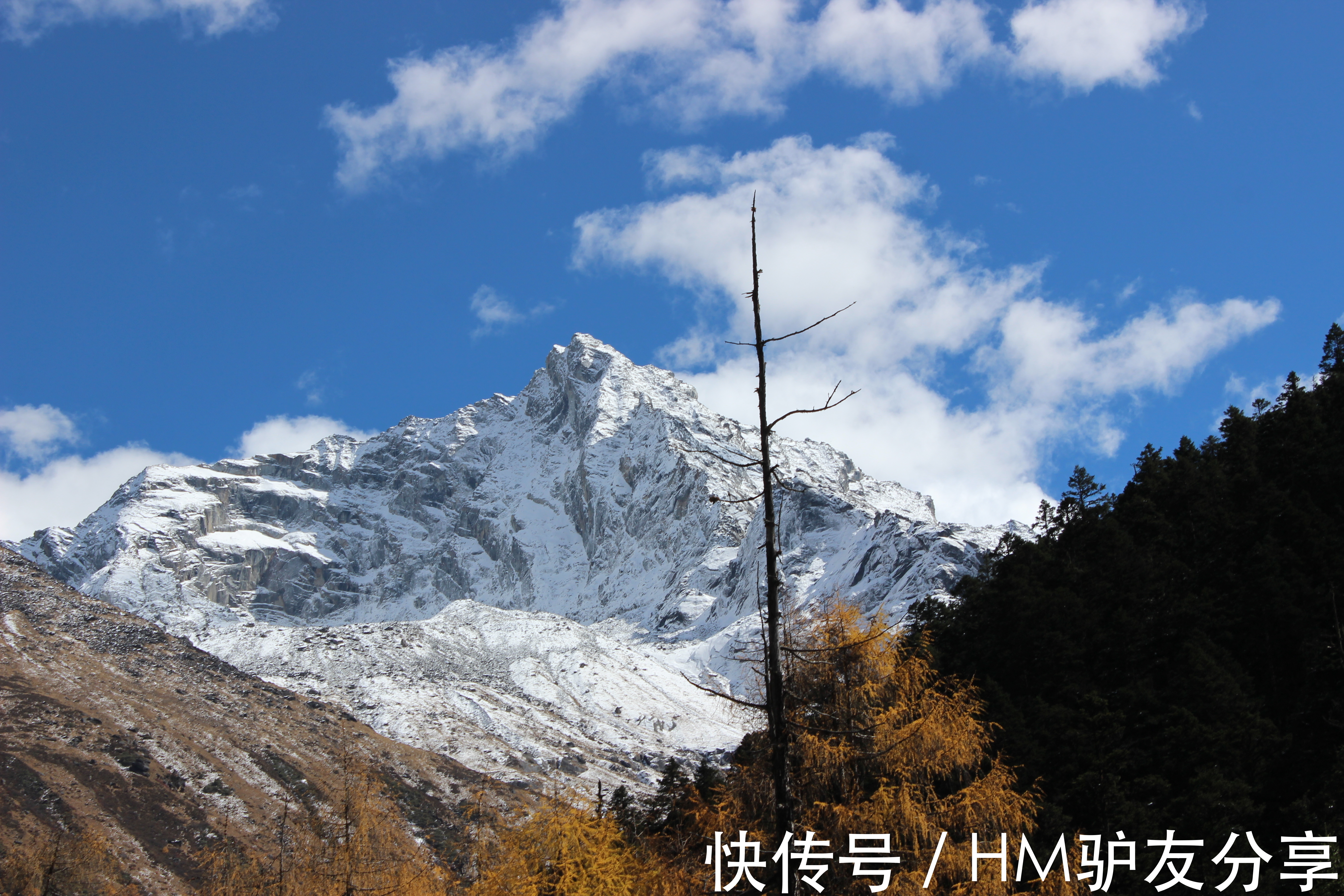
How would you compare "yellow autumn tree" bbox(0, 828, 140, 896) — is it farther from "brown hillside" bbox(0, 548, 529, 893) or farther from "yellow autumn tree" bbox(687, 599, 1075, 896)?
"yellow autumn tree" bbox(687, 599, 1075, 896)

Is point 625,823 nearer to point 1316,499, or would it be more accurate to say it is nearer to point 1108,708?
point 1108,708

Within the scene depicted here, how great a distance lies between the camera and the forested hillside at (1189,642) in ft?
135

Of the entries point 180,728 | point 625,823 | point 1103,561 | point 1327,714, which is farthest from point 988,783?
point 180,728

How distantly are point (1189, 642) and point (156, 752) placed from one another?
128585 millimetres

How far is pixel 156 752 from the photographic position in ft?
422

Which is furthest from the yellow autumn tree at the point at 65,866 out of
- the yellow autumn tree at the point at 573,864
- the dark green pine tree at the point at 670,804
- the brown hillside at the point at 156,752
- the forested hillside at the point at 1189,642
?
the forested hillside at the point at 1189,642

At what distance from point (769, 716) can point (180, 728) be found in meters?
151

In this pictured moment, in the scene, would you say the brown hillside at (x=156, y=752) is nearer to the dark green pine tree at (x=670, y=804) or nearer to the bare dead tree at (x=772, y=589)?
the dark green pine tree at (x=670, y=804)

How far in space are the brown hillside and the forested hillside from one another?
51331mm

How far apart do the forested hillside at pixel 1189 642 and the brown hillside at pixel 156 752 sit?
51.3m

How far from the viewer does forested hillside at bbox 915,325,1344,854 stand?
41031 millimetres

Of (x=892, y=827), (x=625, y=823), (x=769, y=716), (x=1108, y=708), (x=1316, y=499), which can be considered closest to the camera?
(x=769, y=716)

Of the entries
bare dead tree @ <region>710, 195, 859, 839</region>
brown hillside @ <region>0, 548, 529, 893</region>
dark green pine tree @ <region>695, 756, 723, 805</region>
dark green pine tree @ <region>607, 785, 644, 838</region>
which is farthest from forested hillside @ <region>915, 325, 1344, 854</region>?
brown hillside @ <region>0, 548, 529, 893</region>

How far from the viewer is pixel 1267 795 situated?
144 feet
